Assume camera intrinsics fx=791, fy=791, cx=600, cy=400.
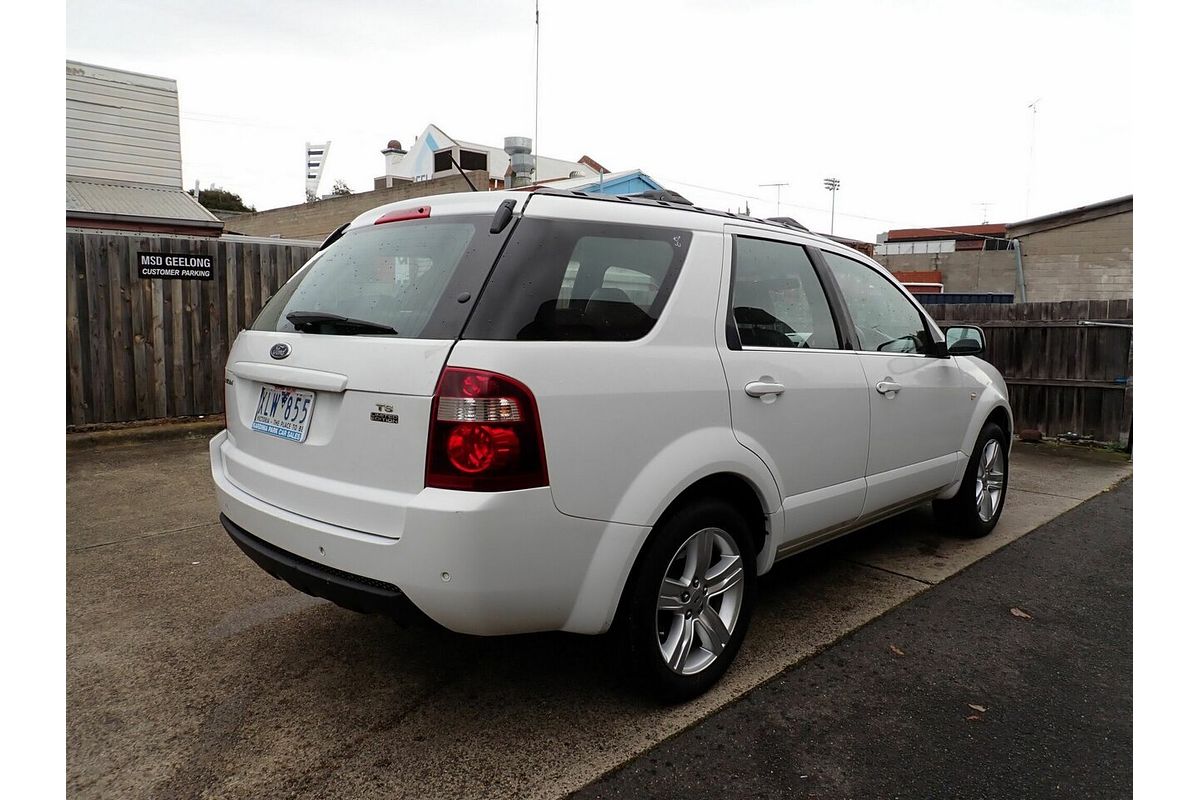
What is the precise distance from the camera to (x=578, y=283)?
2607 mm

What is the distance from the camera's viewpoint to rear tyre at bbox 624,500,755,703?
266cm

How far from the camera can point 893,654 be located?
337 cm

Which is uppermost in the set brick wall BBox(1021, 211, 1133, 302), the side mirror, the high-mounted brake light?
brick wall BBox(1021, 211, 1133, 302)

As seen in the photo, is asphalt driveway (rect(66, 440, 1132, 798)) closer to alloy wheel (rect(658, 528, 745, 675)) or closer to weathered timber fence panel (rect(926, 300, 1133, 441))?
alloy wheel (rect(658, 528, 745, 675))

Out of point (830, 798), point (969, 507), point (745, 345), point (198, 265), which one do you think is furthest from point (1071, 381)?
point (198, 265)

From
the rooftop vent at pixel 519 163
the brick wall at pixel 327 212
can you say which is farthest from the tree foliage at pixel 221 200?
the rooftop vent at pixel 519 163

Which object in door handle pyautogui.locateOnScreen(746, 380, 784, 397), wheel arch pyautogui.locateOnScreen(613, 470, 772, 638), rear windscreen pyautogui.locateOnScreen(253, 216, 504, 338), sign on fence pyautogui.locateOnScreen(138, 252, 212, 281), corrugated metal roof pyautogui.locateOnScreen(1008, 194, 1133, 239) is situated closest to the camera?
rear windscreen pyautogui.locateOnScreen(253, 216, 504, 338)

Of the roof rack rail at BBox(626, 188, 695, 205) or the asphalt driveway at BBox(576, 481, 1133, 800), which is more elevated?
the roof rack rail at BBox(626, 188, 695, 205)

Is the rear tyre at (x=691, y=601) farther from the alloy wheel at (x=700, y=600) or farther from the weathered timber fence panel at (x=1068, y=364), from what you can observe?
the weathered timber fence panel at (x=1068, y=364)

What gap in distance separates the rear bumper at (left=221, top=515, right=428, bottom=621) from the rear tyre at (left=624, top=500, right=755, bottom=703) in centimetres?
75

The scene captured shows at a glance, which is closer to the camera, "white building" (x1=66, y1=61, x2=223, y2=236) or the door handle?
the door handle

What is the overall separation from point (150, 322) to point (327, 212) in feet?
69.5

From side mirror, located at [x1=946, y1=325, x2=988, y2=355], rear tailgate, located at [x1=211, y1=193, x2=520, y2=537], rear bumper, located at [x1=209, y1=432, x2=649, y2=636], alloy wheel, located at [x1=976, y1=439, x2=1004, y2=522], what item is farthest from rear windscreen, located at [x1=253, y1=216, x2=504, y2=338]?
alloy wheel, located at [x1=976, y1=439, x2=1004, y2=522]

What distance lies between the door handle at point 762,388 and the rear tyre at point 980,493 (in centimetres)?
226
